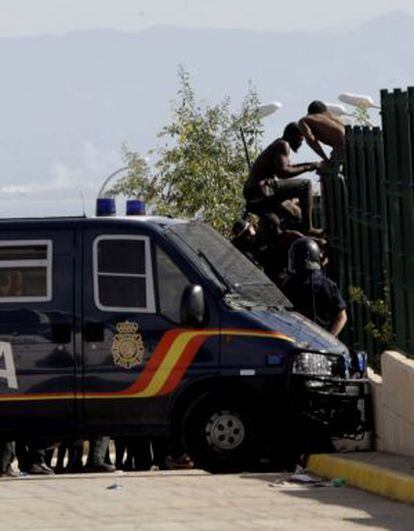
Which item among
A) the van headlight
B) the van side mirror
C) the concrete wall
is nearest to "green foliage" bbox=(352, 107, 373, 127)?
the concrete wall

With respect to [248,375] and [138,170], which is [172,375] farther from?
[138,170]

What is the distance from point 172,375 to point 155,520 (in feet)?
14.3

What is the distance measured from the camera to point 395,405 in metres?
19.2

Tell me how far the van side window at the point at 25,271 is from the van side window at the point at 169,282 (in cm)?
85

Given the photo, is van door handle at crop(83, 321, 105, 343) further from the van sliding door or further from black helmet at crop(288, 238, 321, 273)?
black helmet at crop(288, 238, 321, 273)

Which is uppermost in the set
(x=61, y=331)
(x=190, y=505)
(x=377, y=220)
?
(x=377, y=220)

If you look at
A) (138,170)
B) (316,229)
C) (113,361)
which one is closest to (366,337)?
(316,229)

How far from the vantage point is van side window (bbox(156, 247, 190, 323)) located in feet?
63.3

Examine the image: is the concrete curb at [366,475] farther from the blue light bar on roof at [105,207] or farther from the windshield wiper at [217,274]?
the blue light bar on roof at [105,207]

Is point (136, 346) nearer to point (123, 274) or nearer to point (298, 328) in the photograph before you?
point (123, 274)

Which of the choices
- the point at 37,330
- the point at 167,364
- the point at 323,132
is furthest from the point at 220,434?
the point at 323,132

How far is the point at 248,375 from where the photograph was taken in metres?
19.3

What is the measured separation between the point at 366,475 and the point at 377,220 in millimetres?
7544

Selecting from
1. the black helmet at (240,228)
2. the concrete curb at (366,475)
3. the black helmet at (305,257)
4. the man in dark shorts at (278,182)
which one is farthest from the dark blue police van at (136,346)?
the man in dark shorts at (278,182)
